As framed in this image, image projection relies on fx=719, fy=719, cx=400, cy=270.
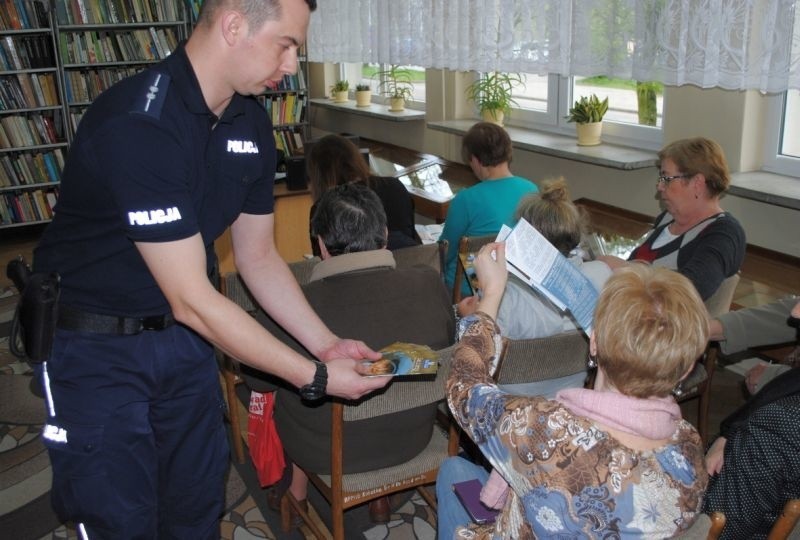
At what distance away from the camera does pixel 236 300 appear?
2281 millimetres

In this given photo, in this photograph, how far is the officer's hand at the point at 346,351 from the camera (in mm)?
1611

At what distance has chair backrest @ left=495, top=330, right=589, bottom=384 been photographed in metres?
1.71

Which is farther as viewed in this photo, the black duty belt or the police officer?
the black duty belt

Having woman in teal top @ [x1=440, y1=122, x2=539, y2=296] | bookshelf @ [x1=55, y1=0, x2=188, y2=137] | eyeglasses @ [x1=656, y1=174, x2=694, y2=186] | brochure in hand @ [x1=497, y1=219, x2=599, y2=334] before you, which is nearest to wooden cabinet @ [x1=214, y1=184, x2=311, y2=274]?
woman in teal top @ [x1=440, y1=122, x2=539, y2=296]

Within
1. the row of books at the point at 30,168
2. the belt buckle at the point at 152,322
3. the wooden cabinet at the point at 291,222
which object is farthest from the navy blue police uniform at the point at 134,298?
the row of books at the point at 30,168

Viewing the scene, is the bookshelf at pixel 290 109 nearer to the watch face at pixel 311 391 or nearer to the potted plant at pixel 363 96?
the potted plant at pixel 363 96

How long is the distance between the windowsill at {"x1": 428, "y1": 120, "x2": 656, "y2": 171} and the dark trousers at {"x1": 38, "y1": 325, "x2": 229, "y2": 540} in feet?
8.66

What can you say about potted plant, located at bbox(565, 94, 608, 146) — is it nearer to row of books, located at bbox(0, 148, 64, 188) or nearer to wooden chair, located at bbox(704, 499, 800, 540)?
wooden chair, located at bbox(704, 499, 800, 540)

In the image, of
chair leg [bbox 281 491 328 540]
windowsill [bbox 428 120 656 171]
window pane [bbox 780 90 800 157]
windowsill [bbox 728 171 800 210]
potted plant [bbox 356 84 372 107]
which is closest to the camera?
chair leg [bbox 281 491 328 540]

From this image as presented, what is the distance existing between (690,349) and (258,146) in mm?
995

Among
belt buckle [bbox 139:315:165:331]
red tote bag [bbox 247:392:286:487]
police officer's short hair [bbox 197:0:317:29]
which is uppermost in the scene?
police officer's short hair [bbox 197:0:317:29]

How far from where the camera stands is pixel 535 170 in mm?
4477

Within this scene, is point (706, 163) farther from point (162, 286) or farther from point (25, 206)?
point (25, 206)

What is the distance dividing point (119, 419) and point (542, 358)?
0.97 metres
